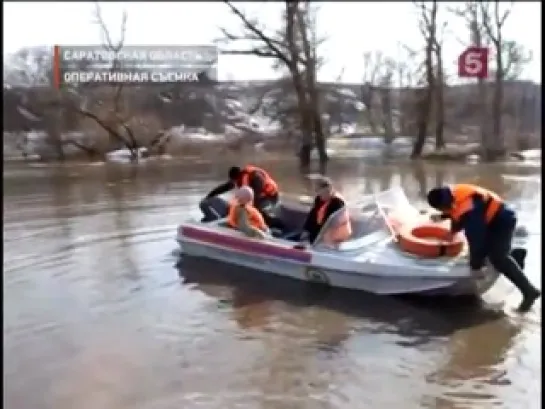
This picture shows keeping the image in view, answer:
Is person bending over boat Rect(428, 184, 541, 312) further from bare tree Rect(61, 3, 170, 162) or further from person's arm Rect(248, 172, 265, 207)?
bare tree Rect(61, 3, 170, 162)

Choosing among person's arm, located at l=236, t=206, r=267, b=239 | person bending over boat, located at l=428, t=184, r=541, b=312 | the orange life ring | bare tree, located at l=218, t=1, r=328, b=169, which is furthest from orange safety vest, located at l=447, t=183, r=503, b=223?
bare tree, located at l=218, t=1, r=328, b=169

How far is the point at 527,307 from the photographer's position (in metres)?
6.55

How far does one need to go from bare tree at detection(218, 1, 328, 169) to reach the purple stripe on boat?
12.4 metres

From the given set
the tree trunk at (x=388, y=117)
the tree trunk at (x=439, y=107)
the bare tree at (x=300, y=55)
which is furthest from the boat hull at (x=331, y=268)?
the tree trunk at (x=439, y=107)

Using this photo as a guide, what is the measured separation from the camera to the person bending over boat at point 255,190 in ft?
29.5

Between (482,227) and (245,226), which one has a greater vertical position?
(482,227)

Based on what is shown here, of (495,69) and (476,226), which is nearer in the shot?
(476,226)

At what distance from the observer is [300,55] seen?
77.9 ft

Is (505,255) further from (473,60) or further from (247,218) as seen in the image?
(473,60)

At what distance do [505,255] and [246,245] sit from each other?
270 cm

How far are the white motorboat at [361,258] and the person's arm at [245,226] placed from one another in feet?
0.20

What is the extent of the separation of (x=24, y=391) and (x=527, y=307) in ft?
13.8

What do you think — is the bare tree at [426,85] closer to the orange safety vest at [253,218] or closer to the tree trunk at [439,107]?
the tree trunk at [439,107]

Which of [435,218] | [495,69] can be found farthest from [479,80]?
[435,218]
